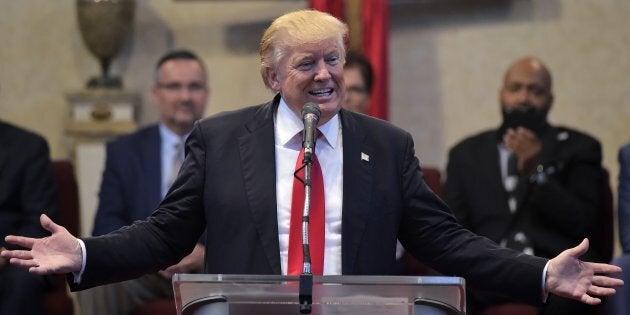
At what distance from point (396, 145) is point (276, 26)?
46 cm

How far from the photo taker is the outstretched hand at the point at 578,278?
10.1 ft

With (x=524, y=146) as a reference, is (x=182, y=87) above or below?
above

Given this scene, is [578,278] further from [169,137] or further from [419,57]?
[419,57]

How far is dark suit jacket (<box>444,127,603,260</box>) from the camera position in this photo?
5211mm

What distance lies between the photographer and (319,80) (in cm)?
332

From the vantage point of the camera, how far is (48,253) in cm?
306

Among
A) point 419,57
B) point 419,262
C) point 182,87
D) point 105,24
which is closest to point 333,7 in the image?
point 419,57

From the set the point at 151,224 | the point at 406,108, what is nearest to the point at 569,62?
the point at 406,108

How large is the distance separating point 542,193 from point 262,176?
2.16 m

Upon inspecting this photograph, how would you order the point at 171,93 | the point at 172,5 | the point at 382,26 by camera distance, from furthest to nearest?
the point at 172,5
the point at 382,26
the point at 171,93

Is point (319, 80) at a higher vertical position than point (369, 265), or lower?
higher

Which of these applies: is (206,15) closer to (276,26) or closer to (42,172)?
(42,172)

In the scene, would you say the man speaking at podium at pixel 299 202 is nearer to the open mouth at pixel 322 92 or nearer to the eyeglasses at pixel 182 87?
the open mouth at pixel 322 92

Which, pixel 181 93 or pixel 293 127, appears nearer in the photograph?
pixel 293 127
